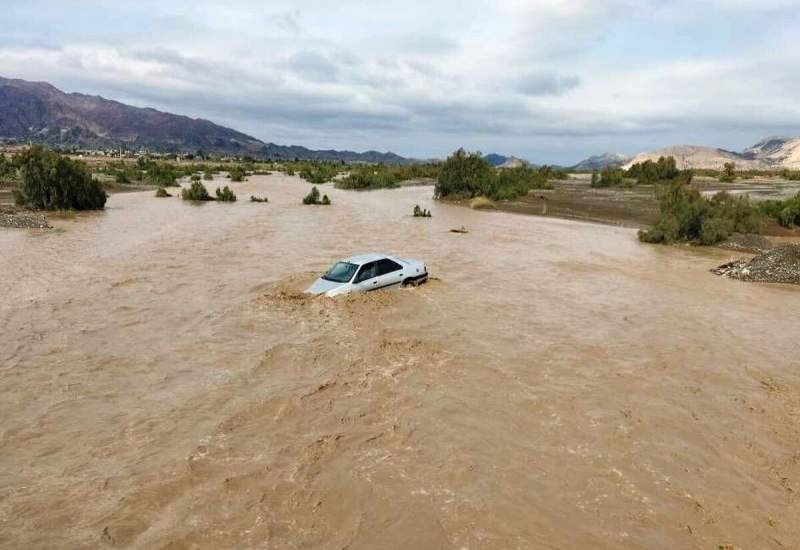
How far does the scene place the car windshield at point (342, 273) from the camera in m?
15.5

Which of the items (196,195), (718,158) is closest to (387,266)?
(196,195)

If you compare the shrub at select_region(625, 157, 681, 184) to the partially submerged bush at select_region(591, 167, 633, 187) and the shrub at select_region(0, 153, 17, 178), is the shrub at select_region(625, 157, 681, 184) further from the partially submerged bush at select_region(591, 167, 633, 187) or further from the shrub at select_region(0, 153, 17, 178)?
the shrub at select_region(0, 153, 17, 178)

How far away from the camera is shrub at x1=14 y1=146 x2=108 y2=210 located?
1459 inches

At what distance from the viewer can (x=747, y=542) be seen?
6371 mm

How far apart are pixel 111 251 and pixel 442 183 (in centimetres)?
3468

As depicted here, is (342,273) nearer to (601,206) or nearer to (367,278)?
(367,278)

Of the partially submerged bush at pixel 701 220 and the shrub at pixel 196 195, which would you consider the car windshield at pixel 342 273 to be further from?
the shrub at pixel 196 195

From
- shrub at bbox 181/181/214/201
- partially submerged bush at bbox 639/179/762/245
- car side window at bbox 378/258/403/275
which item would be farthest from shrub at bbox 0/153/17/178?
A: partially submerged bush at bbox 639/179/762/245

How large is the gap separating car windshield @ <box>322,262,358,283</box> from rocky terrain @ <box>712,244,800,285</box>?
48.8 feet

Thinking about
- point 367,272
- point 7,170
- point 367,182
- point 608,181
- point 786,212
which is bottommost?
point 367,272

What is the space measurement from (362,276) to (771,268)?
1564 centimetres

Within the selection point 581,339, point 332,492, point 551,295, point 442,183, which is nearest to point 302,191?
point 442,183

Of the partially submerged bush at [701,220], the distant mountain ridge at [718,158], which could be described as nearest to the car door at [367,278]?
the partially submerged bush at [701,220]

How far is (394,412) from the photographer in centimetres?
948
